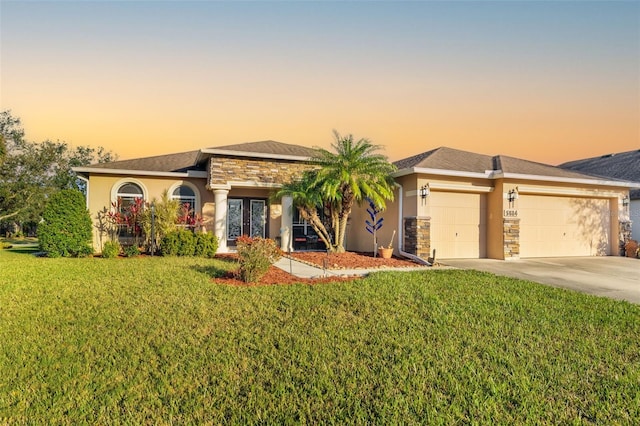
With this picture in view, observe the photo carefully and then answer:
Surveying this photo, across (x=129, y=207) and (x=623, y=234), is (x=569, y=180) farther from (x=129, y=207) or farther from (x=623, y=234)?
(x=129, y=207)

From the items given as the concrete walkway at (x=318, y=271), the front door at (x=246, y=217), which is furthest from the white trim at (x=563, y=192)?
the front door at (x=246, y=217)

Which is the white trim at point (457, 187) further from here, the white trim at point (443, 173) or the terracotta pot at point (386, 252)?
the terracotta pot at point (386, 252)

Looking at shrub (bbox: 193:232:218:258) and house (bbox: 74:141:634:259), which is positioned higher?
house (bbox: 74:141:634:259)

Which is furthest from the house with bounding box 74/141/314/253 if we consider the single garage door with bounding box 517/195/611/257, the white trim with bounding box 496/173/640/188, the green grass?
the single garage door with bounding box 517/195/611/257

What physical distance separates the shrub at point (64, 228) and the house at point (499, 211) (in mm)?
10442

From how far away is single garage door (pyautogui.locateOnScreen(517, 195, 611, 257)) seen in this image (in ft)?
43.1

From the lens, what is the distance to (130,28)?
9938mm

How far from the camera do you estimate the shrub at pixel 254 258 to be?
7473mm

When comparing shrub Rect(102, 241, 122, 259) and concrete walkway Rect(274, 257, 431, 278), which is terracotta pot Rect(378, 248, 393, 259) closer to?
concrete walkway Rect(274, 257, 431, 278)

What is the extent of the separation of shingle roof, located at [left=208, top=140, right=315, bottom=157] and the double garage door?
247 inches

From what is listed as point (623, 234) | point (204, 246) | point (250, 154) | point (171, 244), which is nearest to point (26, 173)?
point (171, 244)

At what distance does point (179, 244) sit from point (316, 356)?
9.65 meters

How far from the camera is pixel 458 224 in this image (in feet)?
41.4

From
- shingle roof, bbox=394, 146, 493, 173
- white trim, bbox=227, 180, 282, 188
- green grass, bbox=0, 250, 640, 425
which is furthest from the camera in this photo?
white trim, bbox=227, 180, 282, 188
